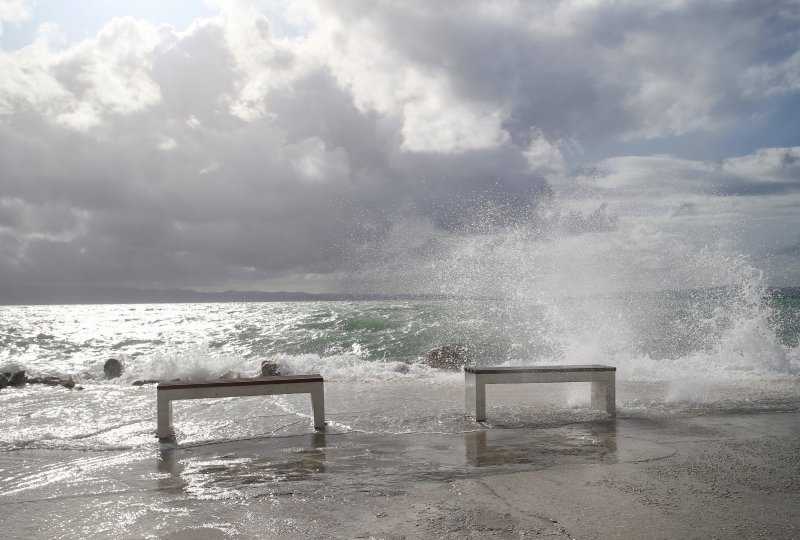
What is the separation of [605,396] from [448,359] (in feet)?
34.2

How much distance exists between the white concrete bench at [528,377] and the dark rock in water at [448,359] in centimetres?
992

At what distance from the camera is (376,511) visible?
15.0 ft

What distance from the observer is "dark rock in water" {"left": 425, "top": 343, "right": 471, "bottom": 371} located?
1877cm

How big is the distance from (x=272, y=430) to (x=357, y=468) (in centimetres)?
256

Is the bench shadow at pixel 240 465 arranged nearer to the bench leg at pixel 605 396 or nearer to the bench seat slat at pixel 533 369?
the bench seat slat at pixel 533 369

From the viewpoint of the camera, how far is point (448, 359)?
19.0m

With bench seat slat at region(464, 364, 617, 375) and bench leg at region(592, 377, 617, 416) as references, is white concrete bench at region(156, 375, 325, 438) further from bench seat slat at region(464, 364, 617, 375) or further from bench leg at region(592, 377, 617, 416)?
bench leg at region(592, 377, 617, 416)

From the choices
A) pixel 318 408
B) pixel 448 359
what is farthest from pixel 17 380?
pixel 448 359

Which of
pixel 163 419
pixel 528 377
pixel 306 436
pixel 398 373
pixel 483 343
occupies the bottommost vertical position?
pixel 483 343

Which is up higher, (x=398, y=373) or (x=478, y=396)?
(x=478, y=396)

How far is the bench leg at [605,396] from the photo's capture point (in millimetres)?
8578

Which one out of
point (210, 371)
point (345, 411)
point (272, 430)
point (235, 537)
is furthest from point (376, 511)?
point (210, 371)

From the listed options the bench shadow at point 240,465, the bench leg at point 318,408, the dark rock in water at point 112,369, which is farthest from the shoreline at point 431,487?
the dark rock in water at point 112,369

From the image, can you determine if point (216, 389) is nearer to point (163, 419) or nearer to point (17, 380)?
point (163, 419)
